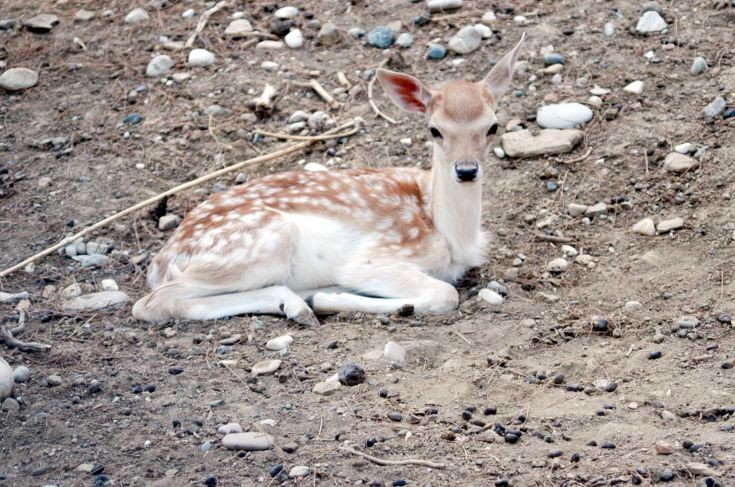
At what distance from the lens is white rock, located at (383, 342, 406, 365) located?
546cm

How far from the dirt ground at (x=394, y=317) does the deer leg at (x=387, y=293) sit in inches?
4.3

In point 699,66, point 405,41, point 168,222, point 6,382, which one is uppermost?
point 6,382

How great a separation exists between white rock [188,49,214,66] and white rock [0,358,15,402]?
13.8ft

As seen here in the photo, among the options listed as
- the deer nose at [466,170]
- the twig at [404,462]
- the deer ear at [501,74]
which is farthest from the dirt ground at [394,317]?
the deer ear at [501,74]

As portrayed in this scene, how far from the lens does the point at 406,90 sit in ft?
21.9

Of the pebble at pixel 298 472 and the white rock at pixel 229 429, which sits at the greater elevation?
the pebble at pixel 298 472

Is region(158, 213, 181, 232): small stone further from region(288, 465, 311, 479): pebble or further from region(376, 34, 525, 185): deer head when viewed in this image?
region(288, 465, 311, 479): pebble

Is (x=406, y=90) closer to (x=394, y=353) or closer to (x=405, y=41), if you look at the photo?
(x=394, y=353)

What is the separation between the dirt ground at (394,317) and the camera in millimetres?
4527

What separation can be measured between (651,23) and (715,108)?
111cm

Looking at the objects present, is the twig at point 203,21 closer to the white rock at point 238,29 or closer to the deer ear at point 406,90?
the white rock at point 238,29

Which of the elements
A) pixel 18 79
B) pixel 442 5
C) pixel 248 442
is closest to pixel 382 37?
pixel 442 5

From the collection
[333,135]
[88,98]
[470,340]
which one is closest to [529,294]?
[470,340]

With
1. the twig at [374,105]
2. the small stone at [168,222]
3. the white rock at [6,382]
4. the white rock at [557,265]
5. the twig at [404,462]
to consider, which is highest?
the twig at [404,462]
